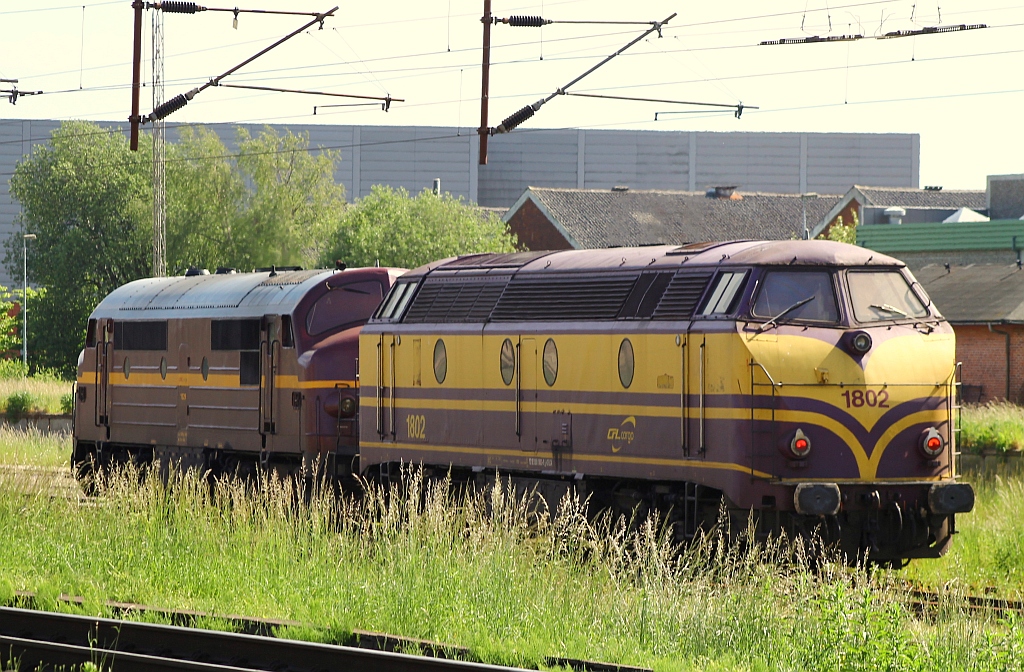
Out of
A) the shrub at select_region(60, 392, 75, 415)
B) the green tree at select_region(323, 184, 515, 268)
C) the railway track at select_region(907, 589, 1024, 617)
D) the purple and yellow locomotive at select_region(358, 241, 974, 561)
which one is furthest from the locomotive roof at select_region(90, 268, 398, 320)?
the green tree at select_region(323, 184, 515, 268)

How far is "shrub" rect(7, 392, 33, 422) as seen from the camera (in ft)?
139

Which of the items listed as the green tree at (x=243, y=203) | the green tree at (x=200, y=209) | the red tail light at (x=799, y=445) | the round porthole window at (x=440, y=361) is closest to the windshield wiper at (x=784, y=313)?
the red tail light at (x=799, y=445)

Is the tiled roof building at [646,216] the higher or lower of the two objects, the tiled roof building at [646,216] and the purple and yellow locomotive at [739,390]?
the higher

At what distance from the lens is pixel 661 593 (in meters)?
10.5

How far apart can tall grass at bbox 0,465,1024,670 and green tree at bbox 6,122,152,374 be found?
149 ft

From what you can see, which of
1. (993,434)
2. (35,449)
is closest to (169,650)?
(993,434)

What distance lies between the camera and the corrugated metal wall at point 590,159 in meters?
81.3

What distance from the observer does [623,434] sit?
14117 mm

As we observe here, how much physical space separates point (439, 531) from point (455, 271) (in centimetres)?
511

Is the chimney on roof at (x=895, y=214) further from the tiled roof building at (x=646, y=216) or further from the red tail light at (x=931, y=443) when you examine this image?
the red tail light at (x=931, y=443)

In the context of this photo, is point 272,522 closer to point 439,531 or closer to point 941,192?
point 439,531

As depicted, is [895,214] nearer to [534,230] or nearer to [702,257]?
[534,230]

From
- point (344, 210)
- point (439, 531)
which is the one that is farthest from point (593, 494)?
point (344, 210)

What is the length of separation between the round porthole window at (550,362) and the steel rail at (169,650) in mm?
5284
